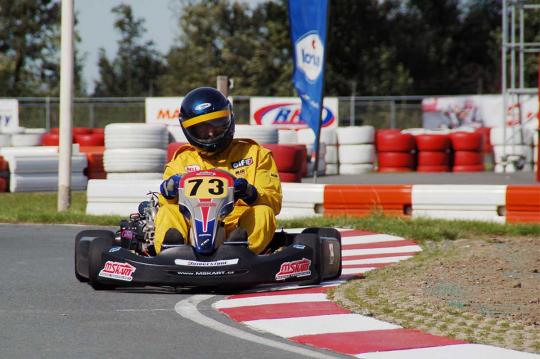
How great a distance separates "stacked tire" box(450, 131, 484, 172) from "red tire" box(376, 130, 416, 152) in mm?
957

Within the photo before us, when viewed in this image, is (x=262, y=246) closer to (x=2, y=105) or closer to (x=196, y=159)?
(x=196, y=159)

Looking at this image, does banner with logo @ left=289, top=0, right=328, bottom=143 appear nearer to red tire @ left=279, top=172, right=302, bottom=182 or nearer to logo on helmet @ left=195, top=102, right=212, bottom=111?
red tire @ left=279, top=172, right=302, bottom=182

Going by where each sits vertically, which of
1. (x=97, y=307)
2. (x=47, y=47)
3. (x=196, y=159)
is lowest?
(x=97, y=307)

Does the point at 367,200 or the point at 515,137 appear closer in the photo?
the point at 367,200

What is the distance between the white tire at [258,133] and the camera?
710 inches

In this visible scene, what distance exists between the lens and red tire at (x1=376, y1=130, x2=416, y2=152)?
25312 mm

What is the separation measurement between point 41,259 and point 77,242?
1.64 meters

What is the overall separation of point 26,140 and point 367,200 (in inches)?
541

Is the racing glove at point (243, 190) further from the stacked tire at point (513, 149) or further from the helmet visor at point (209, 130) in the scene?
the stacked tire at point (513, 149)

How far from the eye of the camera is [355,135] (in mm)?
25156

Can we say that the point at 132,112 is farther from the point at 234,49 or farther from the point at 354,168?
the point at 234,49

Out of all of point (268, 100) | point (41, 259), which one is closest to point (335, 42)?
point (268, 100)

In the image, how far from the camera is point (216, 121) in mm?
7723

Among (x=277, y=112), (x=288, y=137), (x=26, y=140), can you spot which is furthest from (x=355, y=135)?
(x=26, y=140)
